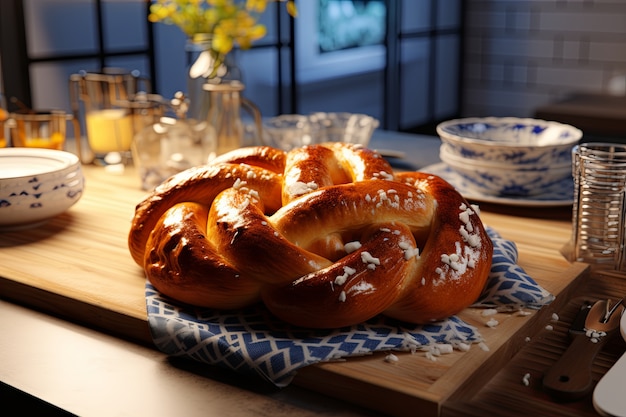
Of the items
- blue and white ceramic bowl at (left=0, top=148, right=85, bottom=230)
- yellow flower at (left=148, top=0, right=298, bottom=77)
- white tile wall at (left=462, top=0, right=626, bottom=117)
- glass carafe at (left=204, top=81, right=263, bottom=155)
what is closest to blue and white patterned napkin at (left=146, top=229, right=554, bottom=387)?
blue and white ceramic bowl at (left=0, top=148, right=85, bottom=230)

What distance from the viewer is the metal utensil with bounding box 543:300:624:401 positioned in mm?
640

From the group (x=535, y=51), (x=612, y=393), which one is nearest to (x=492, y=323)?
(x=612, y=393)

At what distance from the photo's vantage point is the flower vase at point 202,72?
4.89 feet

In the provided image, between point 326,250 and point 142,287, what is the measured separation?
245 mm

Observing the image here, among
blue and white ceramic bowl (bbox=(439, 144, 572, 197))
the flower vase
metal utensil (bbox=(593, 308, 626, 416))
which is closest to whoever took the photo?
metal utensil (bbox=(593, 308, 626, 416))

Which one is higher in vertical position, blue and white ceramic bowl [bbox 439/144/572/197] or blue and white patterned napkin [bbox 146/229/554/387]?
blue and white ceramic bowl [bbox 439/144/572/197]

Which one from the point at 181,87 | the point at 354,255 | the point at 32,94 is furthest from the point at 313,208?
the point at 181,87

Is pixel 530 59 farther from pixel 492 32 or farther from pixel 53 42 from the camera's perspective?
pixel 53 42

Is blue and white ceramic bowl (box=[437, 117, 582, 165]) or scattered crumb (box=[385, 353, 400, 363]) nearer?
scattered crumb (box=[385, 353, 400, 363])

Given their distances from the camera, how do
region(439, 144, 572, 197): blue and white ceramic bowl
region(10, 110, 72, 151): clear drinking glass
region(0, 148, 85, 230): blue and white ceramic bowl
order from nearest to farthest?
region(0, 148, 85, 230): blue and white ceramic bowl, region(439, 144, 572, 197): blue and white ceramic bowl, region(10, 110, 72, 151): clear drinking glass

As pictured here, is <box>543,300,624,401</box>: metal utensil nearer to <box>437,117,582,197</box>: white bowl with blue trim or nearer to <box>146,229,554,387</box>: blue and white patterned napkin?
<box>146,229,554,387</box>: blue and white patterned napkin

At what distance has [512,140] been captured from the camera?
1.33m

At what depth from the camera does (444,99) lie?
13.9ft

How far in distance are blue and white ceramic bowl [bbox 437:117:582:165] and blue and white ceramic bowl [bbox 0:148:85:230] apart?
567 mm
